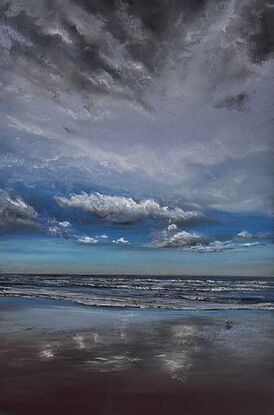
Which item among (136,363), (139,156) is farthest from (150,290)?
(139,156)

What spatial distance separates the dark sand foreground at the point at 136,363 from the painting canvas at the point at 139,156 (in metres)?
0.04

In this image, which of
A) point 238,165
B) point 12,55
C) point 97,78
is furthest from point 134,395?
point 12,55

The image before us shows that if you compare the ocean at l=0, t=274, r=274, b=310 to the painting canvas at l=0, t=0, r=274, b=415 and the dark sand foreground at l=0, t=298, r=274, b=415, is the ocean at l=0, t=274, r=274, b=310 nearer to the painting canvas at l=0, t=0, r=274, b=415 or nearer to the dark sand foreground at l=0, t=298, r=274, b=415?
the painting canvas at l=0, t=0, r=274, b=415

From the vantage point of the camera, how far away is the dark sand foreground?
3.16 meters

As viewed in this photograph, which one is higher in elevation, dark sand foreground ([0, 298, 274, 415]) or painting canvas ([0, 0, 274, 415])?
painting canvas ([0, 0, 274, 415])

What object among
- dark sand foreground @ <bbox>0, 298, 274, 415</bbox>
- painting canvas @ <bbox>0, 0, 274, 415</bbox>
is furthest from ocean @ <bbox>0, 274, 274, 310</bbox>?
dark sand foreground @ <bbox>0, 298, 274, 415</bbox>

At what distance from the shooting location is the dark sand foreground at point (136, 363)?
3164 mm

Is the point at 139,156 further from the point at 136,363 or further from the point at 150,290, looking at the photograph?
the point at 136,363

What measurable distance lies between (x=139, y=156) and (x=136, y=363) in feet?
6.12

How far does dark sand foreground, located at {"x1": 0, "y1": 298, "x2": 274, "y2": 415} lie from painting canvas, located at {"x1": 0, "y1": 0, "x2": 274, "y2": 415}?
39mm

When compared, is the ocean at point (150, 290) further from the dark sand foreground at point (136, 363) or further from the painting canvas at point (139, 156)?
the dark sand foreground at point (136, 363)

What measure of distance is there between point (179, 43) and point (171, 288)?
2396mm

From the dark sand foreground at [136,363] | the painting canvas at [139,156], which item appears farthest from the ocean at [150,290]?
the dark sand foreground at [136,363]

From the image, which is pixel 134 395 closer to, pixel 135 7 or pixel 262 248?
pixel 262 248
